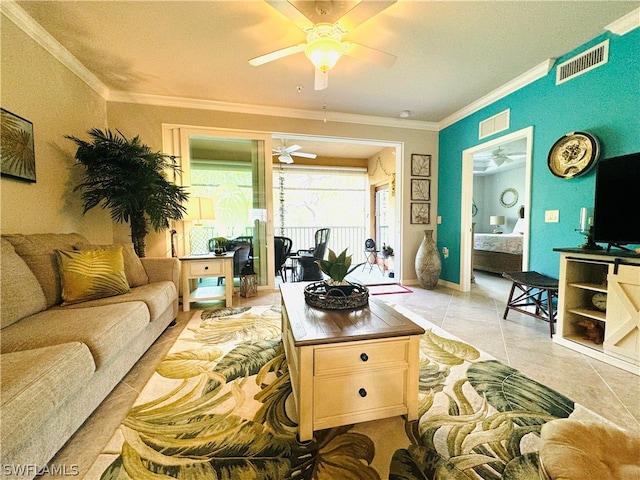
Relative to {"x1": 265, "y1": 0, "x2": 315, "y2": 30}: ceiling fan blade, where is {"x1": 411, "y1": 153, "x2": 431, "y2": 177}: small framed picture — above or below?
below

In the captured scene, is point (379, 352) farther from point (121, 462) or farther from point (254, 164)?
point (254, 164)

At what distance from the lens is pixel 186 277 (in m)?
2.97

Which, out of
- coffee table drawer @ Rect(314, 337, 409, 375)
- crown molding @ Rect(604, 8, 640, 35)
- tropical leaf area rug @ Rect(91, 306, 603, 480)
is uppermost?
crown molding @ Rect(604, 8, 640, 35)

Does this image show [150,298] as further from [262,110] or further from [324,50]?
[262,110]

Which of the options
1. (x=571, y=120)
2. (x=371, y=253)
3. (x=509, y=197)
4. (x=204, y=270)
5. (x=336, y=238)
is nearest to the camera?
(x=571, y=120)

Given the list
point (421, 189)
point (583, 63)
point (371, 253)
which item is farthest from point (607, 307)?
point (371, 253)

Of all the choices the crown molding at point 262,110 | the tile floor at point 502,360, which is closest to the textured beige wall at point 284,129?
the crown molding at point 262,110

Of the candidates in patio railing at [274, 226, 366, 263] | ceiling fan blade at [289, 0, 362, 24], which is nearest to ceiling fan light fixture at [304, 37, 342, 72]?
ceiling fan blade at [289, 0, 362, 24]

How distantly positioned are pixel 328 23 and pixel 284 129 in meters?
2.00

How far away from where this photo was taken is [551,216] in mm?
2674

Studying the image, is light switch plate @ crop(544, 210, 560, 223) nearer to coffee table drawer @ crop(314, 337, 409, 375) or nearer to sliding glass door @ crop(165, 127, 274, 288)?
coffee table drawer @ crop(314, 337, 409, 375)

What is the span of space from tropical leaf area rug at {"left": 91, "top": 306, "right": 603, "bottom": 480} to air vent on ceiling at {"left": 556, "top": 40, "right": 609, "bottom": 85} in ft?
9.14

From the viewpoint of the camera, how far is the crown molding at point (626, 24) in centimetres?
198

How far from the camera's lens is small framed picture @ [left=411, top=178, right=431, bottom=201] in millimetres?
4328
